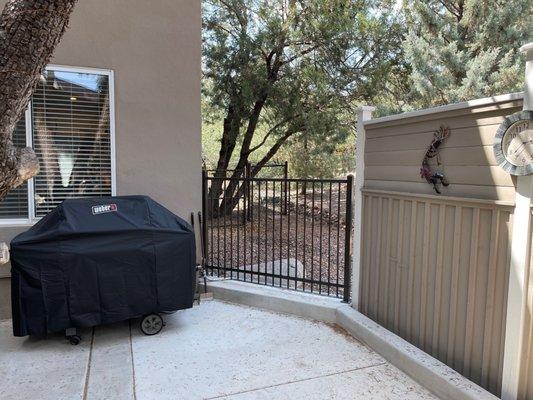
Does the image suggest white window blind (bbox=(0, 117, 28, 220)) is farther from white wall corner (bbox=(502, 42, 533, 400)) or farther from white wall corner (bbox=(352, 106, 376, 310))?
white wall corner (bbox=(502, 42, 533, 400))

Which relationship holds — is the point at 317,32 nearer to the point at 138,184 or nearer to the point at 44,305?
the point at 138,184

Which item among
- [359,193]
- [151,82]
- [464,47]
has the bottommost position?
[359,193]

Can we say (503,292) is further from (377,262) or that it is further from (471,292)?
(377,262)

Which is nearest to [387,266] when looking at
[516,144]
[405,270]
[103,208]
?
[405,270]

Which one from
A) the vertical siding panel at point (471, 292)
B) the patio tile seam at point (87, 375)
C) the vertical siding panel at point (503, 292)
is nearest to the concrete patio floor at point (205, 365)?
the patio tile seam at point (87, 375)

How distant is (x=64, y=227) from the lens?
126 inches

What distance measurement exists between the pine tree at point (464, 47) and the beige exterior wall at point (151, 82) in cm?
543

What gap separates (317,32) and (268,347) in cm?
596

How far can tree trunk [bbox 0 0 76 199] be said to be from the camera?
1.84 m

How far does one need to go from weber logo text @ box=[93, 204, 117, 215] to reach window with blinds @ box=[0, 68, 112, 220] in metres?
0.70

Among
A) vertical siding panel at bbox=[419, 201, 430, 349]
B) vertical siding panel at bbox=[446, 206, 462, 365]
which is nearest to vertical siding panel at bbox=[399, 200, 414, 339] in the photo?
vertical siding panel at bbox=[419, 201, 430, 349]

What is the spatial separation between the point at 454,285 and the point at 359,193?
1.26 m

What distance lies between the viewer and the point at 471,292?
2.54 m

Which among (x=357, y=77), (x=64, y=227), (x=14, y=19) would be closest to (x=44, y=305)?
(x=64, y=227)
